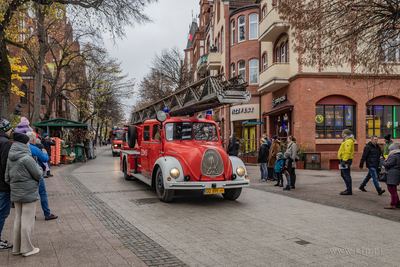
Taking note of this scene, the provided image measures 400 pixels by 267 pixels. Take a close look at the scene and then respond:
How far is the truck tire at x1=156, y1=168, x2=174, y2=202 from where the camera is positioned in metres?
8.16

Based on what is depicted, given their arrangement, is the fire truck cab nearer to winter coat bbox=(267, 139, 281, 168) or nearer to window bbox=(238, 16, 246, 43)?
→ winter coat bbox=(267, 139, 281, 168)

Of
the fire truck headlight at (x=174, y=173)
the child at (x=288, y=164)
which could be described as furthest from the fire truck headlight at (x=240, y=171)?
the child at (x=288, y=164)

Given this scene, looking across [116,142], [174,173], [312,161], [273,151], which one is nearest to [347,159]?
[273,151]

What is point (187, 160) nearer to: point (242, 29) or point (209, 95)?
point (209, 95)

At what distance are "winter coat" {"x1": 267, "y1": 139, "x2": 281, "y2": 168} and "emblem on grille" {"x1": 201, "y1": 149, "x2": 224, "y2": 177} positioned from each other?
16.5 ft

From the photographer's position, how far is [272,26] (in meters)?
20.5

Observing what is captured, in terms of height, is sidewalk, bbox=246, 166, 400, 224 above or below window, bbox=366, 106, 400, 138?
below

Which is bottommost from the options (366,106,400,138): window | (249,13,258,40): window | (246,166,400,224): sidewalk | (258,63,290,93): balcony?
(246,166,400,224): sidewalk

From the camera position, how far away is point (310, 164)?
18266 mm

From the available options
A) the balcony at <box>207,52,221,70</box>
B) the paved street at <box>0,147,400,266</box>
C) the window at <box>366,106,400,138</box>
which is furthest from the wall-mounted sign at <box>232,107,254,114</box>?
the paved street at <box>0,147,400,266</box>

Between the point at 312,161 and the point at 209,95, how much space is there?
1093cm

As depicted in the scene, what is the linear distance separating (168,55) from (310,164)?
20.1m

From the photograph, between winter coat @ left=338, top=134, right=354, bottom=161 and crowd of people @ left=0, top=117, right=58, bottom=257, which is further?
winter coat @ left=338, top=134, right=354, bottom=161

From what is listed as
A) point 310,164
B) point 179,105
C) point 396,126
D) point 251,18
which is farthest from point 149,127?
point 251,18
